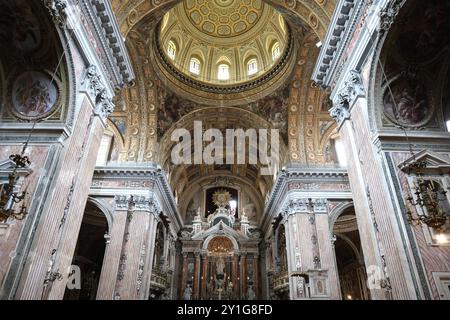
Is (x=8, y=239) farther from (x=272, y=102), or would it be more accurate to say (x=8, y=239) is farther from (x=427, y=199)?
→ (x=272, y=102)

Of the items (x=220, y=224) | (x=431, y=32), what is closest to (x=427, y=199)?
(x=431, y=32)

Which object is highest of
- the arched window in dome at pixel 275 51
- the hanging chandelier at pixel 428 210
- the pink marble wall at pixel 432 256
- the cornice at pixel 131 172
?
the arched window in dome at pixel 275 51

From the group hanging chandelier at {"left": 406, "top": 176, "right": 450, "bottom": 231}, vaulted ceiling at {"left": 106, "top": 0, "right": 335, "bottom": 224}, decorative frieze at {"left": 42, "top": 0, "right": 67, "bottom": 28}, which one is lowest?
hanging chandelier at {"left": 406, "top": 176, "right": 450, "bottom": 231}

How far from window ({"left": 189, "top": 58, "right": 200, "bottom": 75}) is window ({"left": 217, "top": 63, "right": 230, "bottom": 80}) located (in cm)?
143

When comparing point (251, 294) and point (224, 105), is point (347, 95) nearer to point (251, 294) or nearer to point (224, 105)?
point (224, 105)

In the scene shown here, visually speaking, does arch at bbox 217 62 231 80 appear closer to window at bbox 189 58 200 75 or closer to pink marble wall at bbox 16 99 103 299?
window at bbox 189 58 200 75

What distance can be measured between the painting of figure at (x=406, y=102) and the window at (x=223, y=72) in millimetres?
13164

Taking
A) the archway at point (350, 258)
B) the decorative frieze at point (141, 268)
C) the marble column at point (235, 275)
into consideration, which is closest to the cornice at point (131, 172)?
the decorative frieze at point (141, 268)

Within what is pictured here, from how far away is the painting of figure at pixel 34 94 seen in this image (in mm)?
7891

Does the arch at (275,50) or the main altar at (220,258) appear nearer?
the arch at (275,50)

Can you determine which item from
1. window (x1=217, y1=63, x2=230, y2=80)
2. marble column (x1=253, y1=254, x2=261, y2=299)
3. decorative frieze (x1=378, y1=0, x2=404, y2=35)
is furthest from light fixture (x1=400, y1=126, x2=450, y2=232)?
marble column (x1=253, y1=254, x2=261, y2=299)

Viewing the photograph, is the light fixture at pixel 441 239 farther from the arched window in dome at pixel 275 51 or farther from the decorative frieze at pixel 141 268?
the arched window in dome at pixel 275 51

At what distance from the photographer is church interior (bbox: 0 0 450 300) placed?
677cm

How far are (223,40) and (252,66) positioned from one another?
2669 mm
